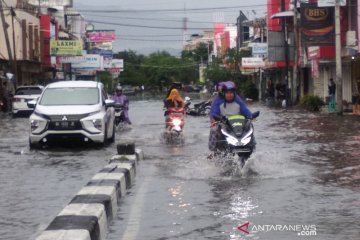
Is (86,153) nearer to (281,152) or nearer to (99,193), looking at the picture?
(281,152)

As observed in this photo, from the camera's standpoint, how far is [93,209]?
845cm

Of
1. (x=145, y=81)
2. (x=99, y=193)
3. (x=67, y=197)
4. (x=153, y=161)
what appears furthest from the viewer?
(x=145, y=81)

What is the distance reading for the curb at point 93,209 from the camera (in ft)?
23.7

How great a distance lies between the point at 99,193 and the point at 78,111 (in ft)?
30.5

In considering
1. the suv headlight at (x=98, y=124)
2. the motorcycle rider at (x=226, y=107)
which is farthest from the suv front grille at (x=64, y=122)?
the motorcycle rider at (x=226, y=107)

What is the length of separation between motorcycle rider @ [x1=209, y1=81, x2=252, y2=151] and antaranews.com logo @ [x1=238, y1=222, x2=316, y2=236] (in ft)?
17.7

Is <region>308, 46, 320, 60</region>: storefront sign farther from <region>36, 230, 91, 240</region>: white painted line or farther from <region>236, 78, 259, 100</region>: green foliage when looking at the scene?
<region>36, 230, 91, 240</region>: white painted line

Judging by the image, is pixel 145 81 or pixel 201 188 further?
pixel 145 81

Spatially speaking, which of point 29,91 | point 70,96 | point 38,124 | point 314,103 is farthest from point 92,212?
point 314,103

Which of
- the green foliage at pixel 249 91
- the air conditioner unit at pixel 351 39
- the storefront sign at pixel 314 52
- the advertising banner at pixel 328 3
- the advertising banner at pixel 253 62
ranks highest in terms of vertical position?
the advertising banner at pixel 328 3

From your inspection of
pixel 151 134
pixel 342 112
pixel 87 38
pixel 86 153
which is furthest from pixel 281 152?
pixel 87 38

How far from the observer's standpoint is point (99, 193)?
31.9 feet

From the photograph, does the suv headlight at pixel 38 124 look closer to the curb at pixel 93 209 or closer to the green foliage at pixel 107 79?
the curb at pixel 93 209

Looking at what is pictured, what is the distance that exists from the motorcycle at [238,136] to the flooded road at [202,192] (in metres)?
0.40
